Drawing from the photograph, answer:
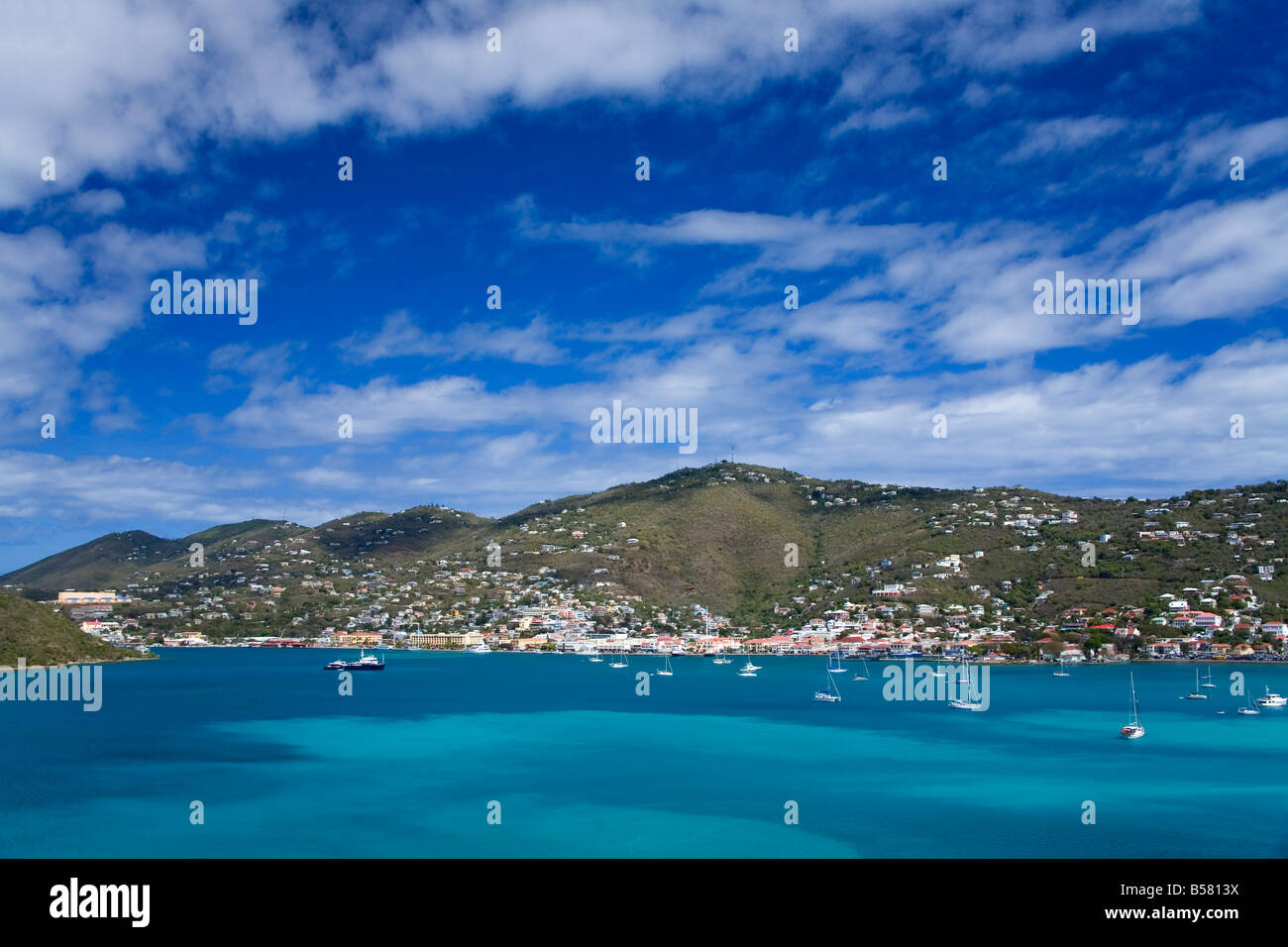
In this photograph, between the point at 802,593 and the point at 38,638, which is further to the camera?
the point at 802,593

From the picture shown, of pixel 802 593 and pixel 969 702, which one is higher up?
pixel 802 593

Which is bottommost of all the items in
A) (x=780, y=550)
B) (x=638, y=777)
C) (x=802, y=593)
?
(x=802, y=593)

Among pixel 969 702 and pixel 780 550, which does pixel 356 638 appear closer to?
pixel 780 550

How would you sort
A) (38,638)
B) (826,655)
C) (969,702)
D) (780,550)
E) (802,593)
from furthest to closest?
(780,550)
(802,593)
(826,655)
(38,638)
(969,702)

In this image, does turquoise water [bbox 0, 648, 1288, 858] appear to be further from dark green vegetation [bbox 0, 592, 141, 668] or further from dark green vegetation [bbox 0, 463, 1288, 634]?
dark green vegetation [bbox 0, 463, 1288, 634]

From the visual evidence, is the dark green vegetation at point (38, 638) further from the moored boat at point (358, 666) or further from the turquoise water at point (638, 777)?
the moored boat at point (358, 666)

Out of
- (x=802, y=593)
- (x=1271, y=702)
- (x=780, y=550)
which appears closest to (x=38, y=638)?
(x=802, y=593)

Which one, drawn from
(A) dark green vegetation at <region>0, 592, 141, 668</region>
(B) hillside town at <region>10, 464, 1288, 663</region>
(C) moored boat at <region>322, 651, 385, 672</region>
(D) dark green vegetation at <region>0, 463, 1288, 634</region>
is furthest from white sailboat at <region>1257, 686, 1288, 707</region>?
(A) dark green vegetation at <region>0, 592, 141, 668</region>

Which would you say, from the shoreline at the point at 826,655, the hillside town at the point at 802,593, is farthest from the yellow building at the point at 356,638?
the shoreline at the point at 826,655
